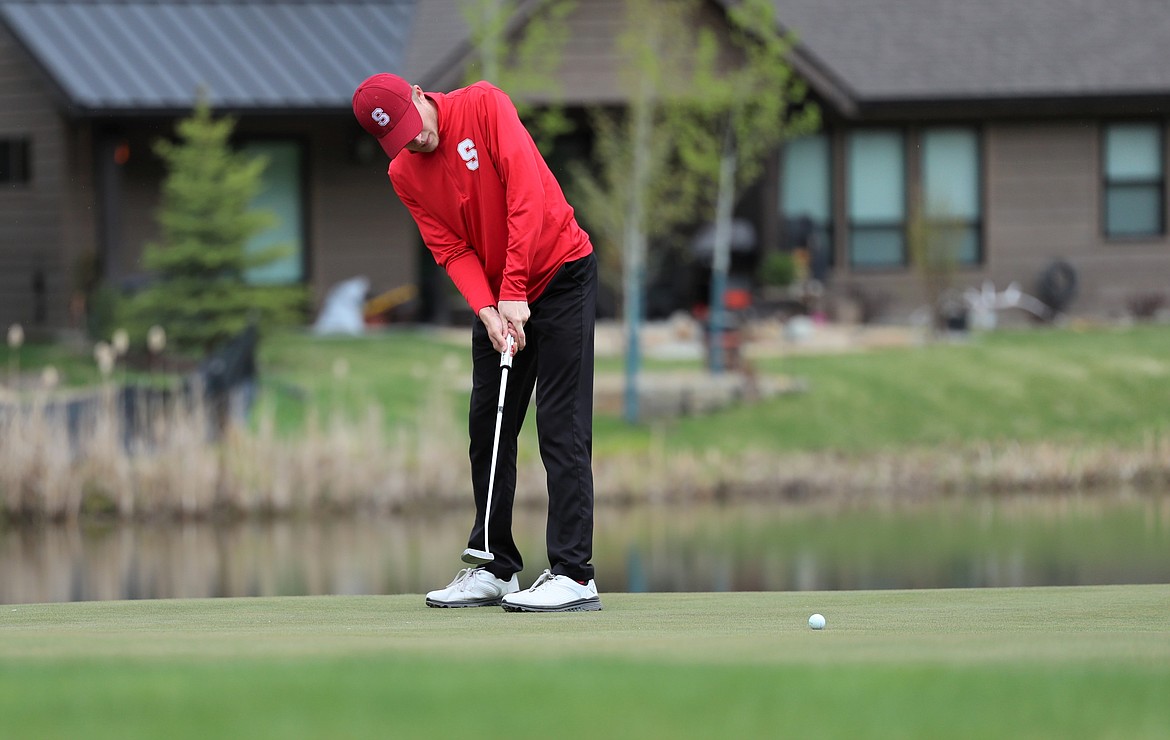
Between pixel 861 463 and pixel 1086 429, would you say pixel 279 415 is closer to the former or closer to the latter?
Result: pixel 861 463

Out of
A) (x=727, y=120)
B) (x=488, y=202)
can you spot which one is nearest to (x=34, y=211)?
(x=727, y=120)

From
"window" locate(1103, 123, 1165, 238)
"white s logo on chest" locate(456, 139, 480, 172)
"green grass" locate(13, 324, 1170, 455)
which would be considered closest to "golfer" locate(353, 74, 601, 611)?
"white s logo on chest" locate(456, 139, 480, 172)

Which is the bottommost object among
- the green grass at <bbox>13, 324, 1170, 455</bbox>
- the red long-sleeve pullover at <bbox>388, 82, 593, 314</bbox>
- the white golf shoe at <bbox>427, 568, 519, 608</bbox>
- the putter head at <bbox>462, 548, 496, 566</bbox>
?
the white golf shoe at <bbox>427, 568, 519, 608</bbox>

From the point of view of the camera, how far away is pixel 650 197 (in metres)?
19.1

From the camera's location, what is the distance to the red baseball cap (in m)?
6.71

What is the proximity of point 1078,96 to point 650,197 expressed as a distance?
24.7 feet

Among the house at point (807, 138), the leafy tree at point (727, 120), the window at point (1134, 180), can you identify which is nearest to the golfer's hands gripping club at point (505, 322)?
the leafy tree at point (727, 120)

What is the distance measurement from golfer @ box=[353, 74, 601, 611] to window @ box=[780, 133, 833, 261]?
17.6 m

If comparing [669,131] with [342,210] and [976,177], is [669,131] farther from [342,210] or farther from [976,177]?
[976,177]

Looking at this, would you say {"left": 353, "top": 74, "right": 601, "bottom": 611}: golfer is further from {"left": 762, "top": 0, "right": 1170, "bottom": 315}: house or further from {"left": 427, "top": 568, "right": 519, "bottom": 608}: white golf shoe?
{"left": 762, "top": 0, "right": 1170, "bottom": 315}: house

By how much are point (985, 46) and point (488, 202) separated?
1887 centimetres

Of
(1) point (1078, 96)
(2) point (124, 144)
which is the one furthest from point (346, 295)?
(1) point (1078, 96)

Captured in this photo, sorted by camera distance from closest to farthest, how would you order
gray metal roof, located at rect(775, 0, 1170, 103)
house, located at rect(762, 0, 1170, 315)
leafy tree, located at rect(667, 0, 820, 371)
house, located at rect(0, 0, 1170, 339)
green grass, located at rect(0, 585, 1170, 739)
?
green grass, located at rect(0, 585, 1170, 739) → leafy tree, located at rect(667, 0, 820, 371) → house, located at rect(0, 0, 1170, 339) → gray metal roof, located at rect(775, 0, 1170, 103) → house, located at rect(762, 0, 1170, 315)

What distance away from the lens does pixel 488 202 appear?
7.05m
